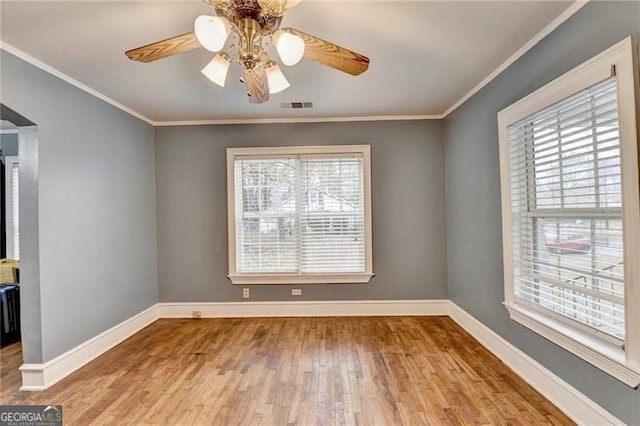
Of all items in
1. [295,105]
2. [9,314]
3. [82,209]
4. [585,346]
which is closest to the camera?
[585,346]

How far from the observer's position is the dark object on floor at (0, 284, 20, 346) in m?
3.14

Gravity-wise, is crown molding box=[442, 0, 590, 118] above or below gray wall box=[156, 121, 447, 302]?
above

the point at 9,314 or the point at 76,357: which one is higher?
the point at 9,314

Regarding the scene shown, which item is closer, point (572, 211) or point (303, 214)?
point (572, 211)

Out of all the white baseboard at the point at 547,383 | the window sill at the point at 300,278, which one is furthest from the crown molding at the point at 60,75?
the white baseboard at the point at 547,383

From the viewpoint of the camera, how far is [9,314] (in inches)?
125

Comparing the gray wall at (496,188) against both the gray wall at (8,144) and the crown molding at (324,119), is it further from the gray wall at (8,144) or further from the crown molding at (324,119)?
the gray wall at (8,144)

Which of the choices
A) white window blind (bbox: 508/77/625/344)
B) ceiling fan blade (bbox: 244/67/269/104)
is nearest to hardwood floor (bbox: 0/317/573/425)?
white window blind (bbox: 508/77/625/344)

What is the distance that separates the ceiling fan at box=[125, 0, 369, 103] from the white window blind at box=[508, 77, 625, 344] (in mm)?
1324

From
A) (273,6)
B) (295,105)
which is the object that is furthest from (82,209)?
A: (273,6)

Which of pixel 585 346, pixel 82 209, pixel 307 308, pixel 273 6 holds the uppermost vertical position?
pixel 273 6

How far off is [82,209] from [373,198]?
3057 mm

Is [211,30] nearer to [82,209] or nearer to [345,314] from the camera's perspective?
[82,209]

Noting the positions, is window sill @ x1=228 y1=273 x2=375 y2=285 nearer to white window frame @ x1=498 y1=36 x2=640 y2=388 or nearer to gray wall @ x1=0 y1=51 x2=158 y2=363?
gray wall @ x1=0 y1=51 x2=158 y2=363
